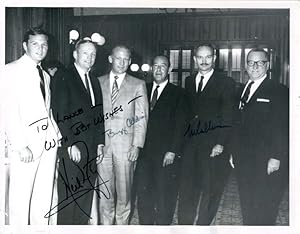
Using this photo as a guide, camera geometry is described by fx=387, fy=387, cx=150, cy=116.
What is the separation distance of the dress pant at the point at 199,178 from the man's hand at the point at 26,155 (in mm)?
366

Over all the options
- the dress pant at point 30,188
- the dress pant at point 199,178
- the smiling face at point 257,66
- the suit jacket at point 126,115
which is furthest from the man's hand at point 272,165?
the dress pant at point 30,188

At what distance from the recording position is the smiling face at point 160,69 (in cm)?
93

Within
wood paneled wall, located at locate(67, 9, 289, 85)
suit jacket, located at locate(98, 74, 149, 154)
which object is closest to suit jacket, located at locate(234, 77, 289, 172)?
wood paneled wall, located at locate(67, 9, 289, 85)

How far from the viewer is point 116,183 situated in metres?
0.94

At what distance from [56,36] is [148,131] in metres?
0.32

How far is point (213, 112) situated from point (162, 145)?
147 millimetres

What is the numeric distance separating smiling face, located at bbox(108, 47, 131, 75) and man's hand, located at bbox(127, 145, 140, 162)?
7.3 inches

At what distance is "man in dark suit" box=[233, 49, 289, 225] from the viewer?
0.94m

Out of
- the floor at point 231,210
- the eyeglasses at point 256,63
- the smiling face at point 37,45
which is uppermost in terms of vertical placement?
the smiling face at point 37,45

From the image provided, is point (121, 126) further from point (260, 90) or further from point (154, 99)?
point (260, 90)

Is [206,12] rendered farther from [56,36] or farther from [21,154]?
[21,154]

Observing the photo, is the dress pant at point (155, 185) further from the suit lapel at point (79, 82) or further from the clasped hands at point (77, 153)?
the suit lapel at point (79, 82)

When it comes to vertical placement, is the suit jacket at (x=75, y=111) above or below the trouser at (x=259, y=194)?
above
